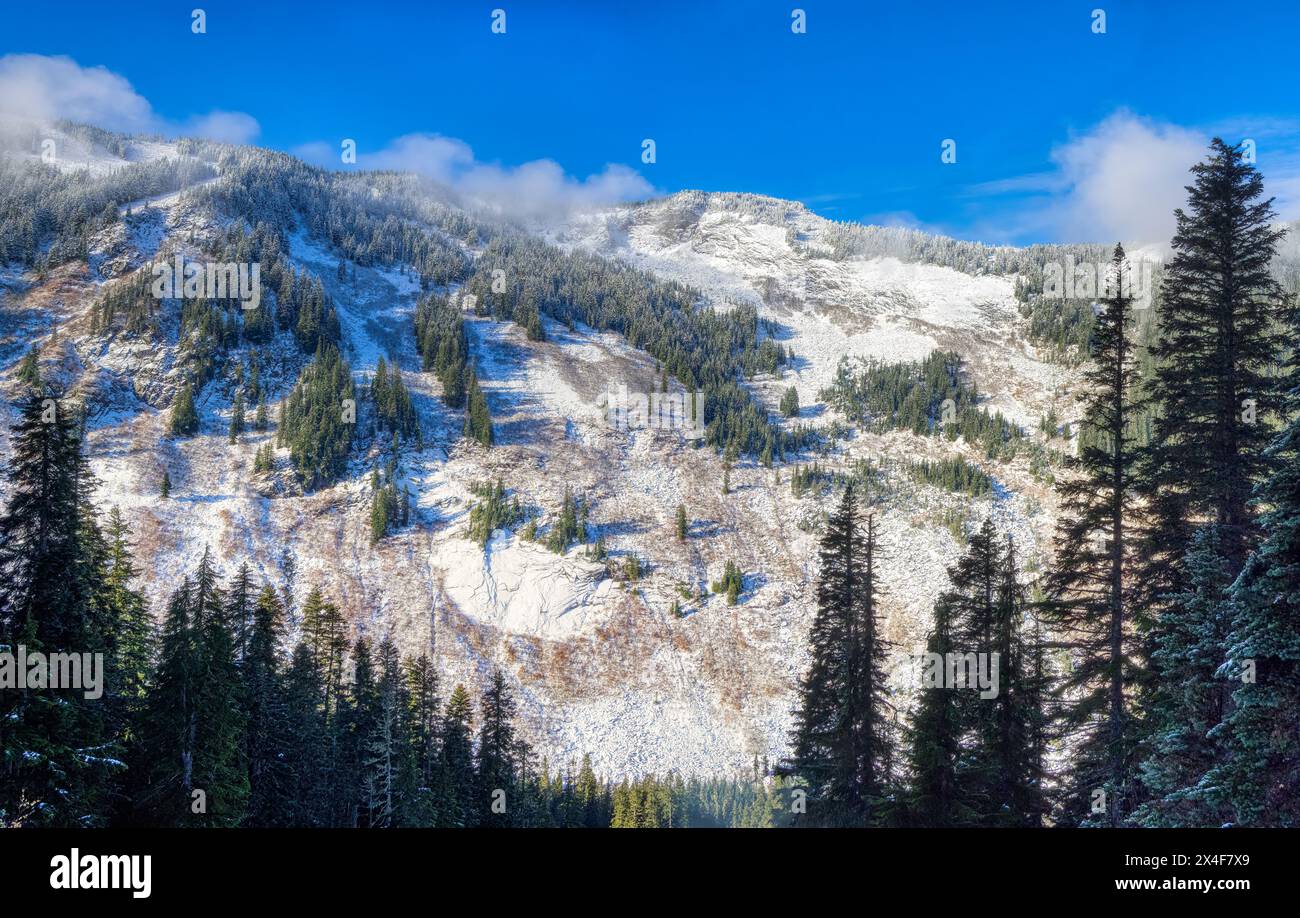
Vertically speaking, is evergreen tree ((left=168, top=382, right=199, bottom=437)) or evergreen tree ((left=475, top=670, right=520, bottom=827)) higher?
evergreen tree ((left=168, top=382, right=199, bottom=437))


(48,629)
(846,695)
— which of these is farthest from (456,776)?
(48,629)

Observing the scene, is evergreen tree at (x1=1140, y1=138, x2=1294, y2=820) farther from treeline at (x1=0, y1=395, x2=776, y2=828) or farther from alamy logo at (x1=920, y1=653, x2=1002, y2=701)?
treeline at (x1=0, y1=395, x2=776, y2=828)

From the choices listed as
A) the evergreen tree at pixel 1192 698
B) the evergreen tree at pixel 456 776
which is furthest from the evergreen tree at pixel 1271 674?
the evergreen tree at pixel 456 776

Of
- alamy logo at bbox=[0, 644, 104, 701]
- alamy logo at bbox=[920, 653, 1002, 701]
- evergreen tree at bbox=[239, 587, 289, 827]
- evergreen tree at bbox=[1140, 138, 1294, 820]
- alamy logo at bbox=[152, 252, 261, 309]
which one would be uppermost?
alamy logo at bbox=[152, 252, 261, 309]

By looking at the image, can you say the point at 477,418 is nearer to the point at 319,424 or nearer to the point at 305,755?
the point at 319,424

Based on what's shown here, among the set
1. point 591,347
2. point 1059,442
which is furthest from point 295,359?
point 1059,442
